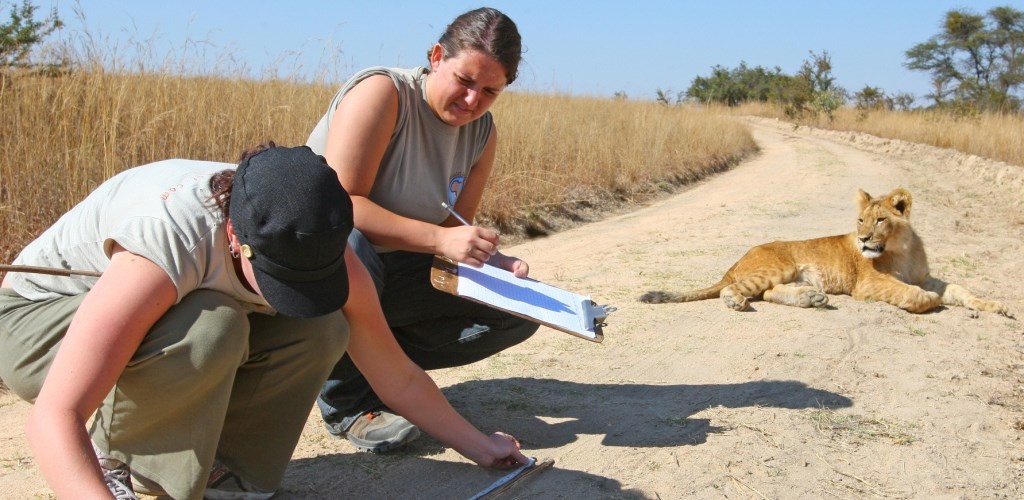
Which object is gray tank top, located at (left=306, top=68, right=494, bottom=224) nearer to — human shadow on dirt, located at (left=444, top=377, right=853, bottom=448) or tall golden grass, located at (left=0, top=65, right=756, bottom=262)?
human shadow on dirt, located at (left=444, top=377, right=853, bottom=448)

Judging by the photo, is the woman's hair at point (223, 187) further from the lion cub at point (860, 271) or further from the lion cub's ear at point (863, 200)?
the lion cub's ear at point (863, 200)

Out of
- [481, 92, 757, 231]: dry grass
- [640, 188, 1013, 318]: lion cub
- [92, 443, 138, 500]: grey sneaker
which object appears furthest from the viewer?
[481, 92, 757, 231]: dry grass

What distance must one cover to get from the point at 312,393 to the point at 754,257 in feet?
13.6

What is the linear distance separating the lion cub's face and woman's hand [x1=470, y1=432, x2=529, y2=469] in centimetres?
394

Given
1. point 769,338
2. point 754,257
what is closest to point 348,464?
point 769,338

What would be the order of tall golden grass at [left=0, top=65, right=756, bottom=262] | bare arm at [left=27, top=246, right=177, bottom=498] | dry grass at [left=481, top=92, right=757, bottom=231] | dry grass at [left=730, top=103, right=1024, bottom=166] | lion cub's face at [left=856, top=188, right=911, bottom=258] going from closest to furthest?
bare arm at [left=27, top=246, right=177, bottom=498] → tall golden grass at [left=0, top=65, right=756, bottom=262] → lion cub's face at [left=856, top=188, right=911, bottom=258] → dry grass at [left=481, top=92, right=757, bottom=231] → dry grass at [left=730, top=103, right=1024, bottom=166]

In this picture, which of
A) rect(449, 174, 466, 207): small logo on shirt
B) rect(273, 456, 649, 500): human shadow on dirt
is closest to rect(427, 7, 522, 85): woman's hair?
rect(449, 174, 466, 207): small logo on shirt

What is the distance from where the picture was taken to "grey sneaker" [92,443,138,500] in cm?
242

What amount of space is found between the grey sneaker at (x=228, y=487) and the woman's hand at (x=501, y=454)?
680 mm

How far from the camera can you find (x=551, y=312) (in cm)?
296

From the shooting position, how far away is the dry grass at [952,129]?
15.9m

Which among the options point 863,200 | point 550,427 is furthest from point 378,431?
point 863,200

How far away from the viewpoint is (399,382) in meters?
2.83

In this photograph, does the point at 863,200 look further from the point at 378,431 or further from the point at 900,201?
the point at 378,431
